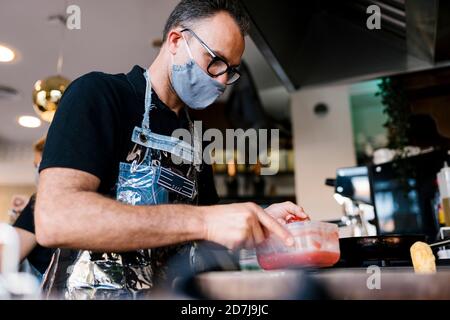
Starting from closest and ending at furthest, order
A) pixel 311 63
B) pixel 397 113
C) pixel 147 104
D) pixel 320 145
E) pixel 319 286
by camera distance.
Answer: pixel 319 286 < pixel 147 104 < pixel 397 113 < pixel 311 63 < pixel 320 145

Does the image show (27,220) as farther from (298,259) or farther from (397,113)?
(397,113)

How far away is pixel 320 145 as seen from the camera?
340 centimetres

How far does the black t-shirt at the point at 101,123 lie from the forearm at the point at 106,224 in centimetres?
9

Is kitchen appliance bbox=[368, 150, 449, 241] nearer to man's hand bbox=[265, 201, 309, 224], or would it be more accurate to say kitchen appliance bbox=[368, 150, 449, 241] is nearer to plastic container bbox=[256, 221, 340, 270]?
man's hand bbox=[265, 201, 309, 224]

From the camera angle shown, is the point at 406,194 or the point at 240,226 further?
the point at 406,194

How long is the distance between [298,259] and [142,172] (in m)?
0.46

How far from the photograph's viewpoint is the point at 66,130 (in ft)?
2.69

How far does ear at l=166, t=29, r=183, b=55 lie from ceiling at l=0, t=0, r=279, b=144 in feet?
3.51

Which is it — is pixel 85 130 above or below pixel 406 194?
below

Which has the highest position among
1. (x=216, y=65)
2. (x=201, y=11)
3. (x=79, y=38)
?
(x=79, y=38)

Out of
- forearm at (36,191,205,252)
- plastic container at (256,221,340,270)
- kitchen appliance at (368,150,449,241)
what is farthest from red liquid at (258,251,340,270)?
kitchen appliance at (368,150,449,241)

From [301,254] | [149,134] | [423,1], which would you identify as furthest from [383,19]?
[301,254]

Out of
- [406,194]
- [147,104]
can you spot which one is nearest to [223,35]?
[147,104]
